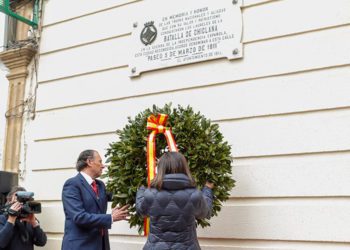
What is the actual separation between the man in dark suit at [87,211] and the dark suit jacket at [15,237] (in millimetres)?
616

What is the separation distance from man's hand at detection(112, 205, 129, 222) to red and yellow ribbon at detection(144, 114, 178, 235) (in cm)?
40

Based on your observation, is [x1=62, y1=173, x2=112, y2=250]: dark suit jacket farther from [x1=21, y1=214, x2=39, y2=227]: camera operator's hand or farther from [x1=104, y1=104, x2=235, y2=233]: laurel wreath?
[x1=21, y1=214, x2=39, y2=227]: camera operator's hand

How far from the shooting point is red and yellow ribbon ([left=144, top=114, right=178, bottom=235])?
12.5ft

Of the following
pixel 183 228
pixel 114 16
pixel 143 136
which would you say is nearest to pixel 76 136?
pixel 114 16

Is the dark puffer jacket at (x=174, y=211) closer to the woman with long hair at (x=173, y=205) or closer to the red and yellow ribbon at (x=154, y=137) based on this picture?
the woman with long hair at (x=173, y=205)

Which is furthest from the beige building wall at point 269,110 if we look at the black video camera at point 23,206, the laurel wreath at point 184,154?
the black video camera at point 23,206

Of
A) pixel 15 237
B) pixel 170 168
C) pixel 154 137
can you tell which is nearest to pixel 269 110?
pixel 154 137

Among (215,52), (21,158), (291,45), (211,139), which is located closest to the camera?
(211,139)

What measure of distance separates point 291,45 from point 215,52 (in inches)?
29.7

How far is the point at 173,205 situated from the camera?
3.38 m

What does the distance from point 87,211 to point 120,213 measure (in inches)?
13.0

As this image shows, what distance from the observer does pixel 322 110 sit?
4121 millimetres

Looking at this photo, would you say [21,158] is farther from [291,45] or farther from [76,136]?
[291,45]

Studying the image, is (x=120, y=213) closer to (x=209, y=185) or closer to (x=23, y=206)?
(x=209, y=185)
